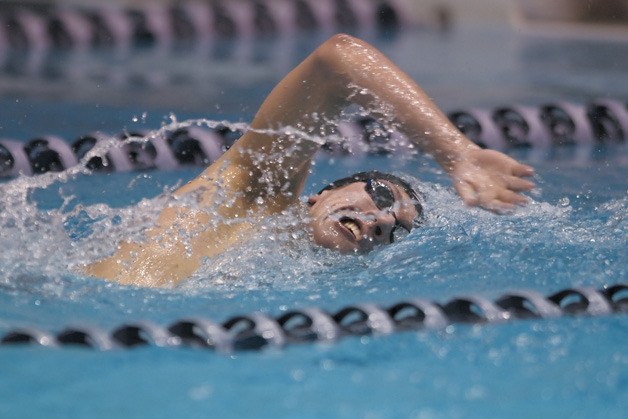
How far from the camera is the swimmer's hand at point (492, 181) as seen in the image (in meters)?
2.25

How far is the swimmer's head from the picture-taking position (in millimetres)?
2717

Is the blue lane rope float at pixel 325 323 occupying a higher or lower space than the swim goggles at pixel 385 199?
lower

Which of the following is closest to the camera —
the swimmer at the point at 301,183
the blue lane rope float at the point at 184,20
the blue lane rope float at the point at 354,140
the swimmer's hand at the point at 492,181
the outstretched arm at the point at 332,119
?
the swimmer's hand at the point at 492,181

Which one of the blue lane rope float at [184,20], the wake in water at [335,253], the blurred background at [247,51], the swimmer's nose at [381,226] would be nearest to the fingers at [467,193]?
the swimmer's nose at [381,226]

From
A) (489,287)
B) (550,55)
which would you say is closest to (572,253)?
(489,287)

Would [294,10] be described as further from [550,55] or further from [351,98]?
[351,98]

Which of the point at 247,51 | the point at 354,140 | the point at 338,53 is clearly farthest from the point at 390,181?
the point at 247,51

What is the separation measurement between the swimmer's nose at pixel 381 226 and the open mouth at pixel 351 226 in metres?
0.03

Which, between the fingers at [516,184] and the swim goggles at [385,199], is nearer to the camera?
the fingers at [516,184]

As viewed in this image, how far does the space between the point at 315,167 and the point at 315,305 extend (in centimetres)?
174

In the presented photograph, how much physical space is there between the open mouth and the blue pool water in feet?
0.35

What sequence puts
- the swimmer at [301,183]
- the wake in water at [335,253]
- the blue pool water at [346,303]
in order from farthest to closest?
the wake in water at [335,253], the swimmer at [301,183], the blue pool water at [346,303]

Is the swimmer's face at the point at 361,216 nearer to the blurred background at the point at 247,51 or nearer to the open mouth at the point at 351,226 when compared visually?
the open mouth at the point at 351,226

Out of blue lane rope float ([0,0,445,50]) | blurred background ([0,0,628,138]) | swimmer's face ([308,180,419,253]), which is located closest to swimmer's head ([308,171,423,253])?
swimmer's face ([308,180,419,253])
